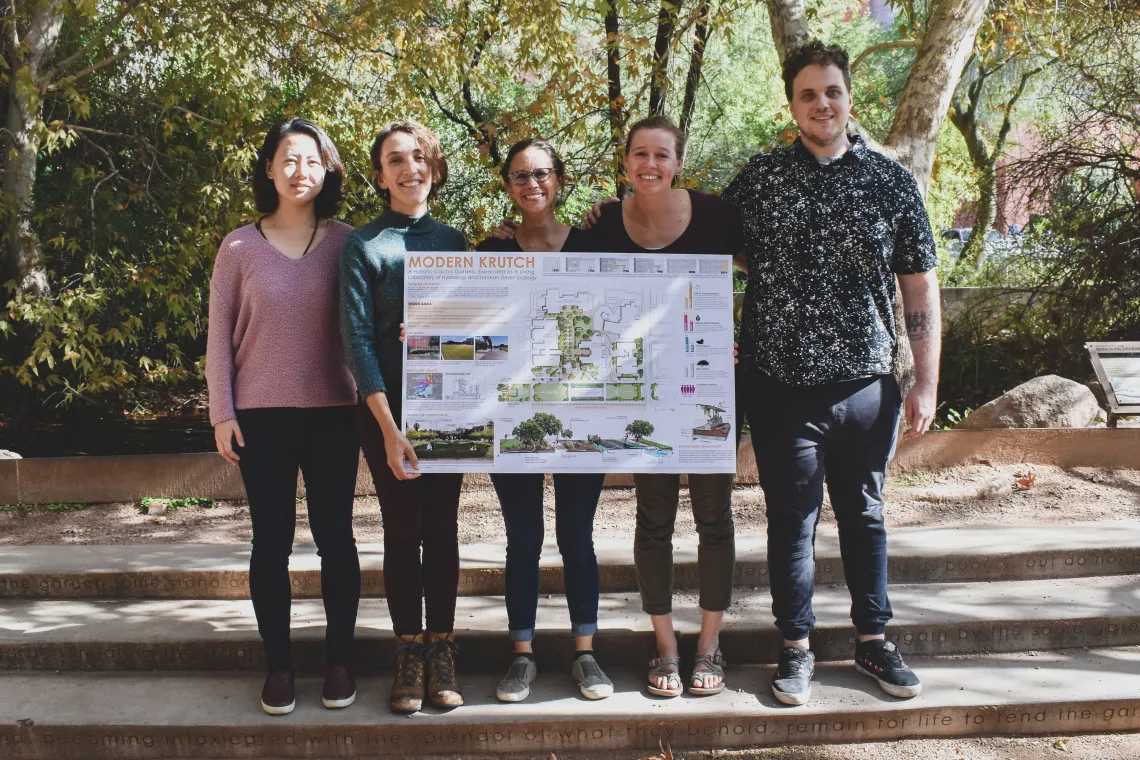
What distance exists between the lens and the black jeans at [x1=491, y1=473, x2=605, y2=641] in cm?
326

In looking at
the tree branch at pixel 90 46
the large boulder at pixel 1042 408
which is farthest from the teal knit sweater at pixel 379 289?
the tree branch at pixel 90 46

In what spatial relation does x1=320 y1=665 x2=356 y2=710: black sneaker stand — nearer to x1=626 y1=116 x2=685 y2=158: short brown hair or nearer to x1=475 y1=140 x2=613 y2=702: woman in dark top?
x1=475 y1=140 x2=613 y2=702: woman in dark top

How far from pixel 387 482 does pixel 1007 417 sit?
506 cm

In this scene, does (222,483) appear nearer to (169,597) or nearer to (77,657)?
(169,597)

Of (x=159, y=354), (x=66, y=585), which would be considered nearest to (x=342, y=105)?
(x=159, y=354)

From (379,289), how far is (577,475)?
95 centimetres

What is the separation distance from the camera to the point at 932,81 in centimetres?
550

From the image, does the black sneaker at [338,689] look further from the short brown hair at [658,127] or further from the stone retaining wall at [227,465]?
the stone retaining wall at [227,465]

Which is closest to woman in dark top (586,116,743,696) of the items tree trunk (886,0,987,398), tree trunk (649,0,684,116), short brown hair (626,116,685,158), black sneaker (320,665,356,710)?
short brown hair (626,116,685,158)

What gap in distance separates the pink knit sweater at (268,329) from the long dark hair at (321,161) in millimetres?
153

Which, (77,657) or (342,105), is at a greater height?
(342,105)

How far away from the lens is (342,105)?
817 centimetres

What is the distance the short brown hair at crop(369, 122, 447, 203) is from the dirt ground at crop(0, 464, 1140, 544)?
2374 millimetres

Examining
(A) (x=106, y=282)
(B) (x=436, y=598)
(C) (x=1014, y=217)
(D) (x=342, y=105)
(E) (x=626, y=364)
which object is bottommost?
(B) (x=436, y=598)
